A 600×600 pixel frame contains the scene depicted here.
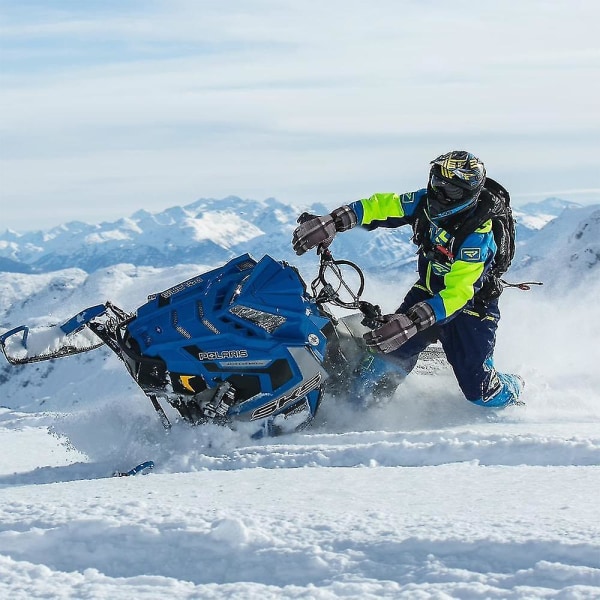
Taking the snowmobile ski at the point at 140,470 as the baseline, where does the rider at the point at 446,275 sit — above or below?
above

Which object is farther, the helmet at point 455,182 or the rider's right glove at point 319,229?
the rider's right glove at point 319,229

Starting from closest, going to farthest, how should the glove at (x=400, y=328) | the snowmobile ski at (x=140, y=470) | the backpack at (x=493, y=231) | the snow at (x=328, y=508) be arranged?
the snow at (x=328, y=508) → the snowmobile ski at (x=140, y=470) → the glove at (x=400, y=328) → the backpack at (x=493, y=231)

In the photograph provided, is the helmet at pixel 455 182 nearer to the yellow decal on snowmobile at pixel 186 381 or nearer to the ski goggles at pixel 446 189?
the ski goggles at pixel 446 189

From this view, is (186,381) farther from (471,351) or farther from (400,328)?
(471,351)

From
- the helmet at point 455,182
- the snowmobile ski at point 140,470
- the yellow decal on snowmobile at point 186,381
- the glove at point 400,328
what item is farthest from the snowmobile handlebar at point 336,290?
the snowmobile ski at point 140,470

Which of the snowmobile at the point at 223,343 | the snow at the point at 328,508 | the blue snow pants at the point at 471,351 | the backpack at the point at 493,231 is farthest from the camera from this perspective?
the blue snow pants at the point at 471,351

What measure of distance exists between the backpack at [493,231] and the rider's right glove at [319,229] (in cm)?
62

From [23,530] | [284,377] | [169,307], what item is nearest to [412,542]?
[23,530]

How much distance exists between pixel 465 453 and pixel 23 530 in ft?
9.58

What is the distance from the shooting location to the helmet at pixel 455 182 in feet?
20.3

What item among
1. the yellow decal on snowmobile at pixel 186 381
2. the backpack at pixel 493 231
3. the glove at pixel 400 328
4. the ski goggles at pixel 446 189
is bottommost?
the yellow decal on snowmobile at pixel 186 381

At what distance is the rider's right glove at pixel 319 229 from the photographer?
6598 mm

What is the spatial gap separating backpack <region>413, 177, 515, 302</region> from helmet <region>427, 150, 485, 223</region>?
0.42ft

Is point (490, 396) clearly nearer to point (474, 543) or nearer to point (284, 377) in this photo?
point (284, 377)
